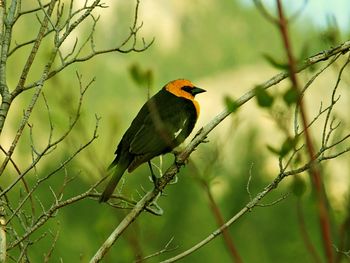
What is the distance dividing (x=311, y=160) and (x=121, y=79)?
158 meters

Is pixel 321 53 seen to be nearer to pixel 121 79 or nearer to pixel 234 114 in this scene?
pixel 234 114

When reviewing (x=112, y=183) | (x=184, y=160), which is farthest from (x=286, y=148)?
(x=112, y=183)

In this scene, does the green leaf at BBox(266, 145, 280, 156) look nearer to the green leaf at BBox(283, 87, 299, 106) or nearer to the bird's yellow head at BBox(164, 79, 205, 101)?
the green leaf at BBox(283, 87, 299, 106)

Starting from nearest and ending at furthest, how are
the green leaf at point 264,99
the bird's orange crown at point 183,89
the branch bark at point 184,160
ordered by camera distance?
1. the green leaf at point 264,99
2. the branch bark at point 184,160
3. the bird's orange crown at point 183,89

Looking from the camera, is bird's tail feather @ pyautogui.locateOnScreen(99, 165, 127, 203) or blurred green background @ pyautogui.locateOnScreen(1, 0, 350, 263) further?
bird's tail feather @ pyautogui.locateOnScreen(99, 165, 127, 203)

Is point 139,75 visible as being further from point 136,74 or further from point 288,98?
point 288,98

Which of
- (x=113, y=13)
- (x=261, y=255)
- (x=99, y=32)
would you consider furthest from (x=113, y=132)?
(x=113, y=13)

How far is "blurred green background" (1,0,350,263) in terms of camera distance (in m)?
2.07

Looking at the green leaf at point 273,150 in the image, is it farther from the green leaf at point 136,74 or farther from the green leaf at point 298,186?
the green leaf at point 136,74

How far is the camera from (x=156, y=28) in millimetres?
166125

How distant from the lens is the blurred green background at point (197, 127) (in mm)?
2072

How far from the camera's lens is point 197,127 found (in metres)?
73.3

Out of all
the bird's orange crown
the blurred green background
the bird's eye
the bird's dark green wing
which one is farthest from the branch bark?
the bird's eye

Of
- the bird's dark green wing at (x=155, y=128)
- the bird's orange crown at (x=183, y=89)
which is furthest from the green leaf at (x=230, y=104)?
the bird's orange crown at (x=183, y=89)
